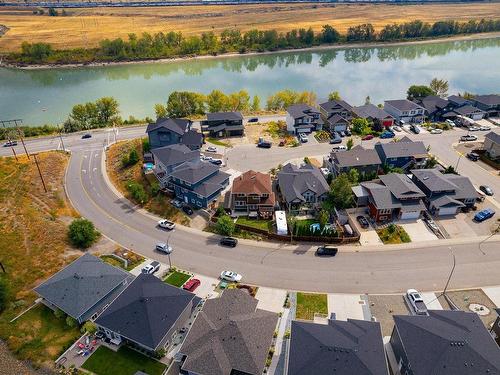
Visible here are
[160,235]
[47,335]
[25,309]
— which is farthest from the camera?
[160,235]

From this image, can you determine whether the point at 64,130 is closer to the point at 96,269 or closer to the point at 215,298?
the point at 96,269

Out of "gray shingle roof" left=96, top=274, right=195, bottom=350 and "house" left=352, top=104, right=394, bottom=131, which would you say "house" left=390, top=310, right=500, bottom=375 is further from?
"house" left=352, top=104, right=394, bottom=131

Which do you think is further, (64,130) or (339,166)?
(64,130)

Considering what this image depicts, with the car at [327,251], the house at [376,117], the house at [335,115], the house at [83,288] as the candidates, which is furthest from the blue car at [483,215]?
the house at [83,288]

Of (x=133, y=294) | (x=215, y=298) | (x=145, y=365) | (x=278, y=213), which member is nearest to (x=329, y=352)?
(x=215, y=298)

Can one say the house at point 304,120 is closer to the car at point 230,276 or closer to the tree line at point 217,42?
the car at point 230,276

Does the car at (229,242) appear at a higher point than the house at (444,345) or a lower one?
lower
